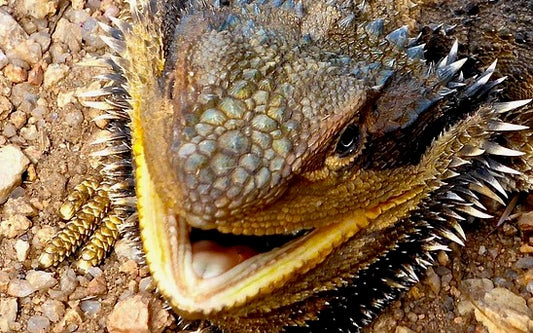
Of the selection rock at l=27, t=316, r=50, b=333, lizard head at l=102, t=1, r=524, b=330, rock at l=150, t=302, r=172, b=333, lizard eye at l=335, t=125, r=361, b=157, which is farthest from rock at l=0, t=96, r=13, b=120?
lizard eye at l=335, t=125, r=361, b=157

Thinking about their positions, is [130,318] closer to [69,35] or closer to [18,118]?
[18,118]

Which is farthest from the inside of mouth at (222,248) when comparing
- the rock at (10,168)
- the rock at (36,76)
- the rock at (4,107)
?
the rock at (36,76)

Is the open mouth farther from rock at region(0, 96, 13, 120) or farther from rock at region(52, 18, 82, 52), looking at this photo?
rock at region(52, 18, 82, 52)

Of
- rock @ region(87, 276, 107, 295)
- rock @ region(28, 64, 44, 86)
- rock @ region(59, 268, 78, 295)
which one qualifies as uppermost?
rock @ region(28, 64, 44, 86)

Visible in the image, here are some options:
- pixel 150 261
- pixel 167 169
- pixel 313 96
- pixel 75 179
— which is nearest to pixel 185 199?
pixel 167 169

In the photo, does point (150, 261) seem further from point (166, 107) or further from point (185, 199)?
point (166, 107)
